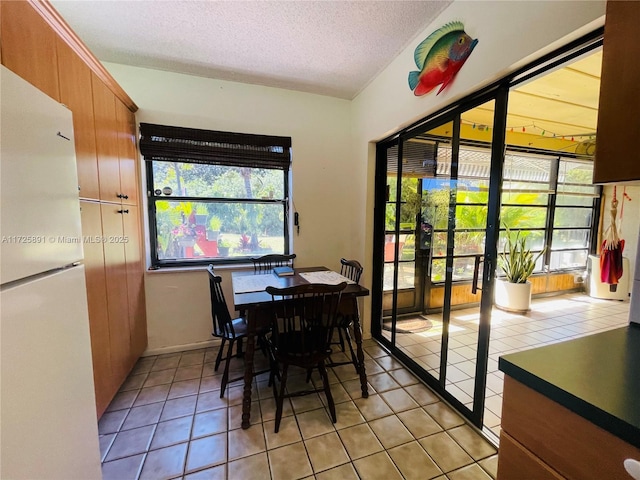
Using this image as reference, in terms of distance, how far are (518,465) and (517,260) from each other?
364 cm

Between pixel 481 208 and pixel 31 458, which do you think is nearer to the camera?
pixel 31 458

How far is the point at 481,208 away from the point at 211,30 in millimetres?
2352

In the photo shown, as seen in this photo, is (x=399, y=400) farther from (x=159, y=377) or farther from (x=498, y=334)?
(x=159, y=377)

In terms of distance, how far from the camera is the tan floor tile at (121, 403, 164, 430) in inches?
66.6

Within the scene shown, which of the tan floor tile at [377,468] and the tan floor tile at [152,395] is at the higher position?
the tan floor tile at [377,468]

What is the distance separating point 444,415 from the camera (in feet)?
5.81

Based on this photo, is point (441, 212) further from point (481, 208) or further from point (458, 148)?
point (458, 148)

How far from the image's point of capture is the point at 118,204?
1960 mm

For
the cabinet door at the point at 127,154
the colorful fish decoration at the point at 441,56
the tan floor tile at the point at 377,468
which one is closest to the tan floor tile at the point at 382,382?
the tan floor tile at the point at 377,468

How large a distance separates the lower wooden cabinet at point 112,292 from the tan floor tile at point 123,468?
34cm

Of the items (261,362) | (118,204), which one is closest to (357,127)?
(118,204)

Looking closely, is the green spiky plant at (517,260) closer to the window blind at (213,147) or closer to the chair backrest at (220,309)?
the window blind at (213,147)

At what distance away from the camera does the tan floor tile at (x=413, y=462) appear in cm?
136

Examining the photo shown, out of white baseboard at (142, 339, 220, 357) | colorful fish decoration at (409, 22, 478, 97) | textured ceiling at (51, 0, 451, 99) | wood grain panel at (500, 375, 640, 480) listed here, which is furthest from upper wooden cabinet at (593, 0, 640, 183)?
white baseboard at (142, 339, 220, 357)
